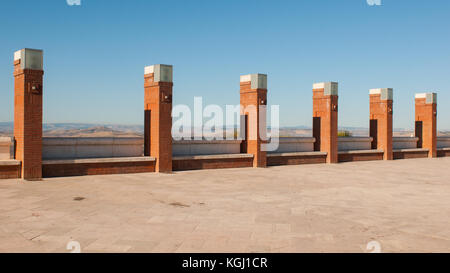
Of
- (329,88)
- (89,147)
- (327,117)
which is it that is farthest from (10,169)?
(329,88)

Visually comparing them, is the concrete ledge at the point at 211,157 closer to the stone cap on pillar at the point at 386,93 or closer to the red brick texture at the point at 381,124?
the red brick texture at the point at 381,124

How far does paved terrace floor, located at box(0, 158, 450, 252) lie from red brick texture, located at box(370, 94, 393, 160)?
1118cm

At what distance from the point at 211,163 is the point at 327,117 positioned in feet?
27.1

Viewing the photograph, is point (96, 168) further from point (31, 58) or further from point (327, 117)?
point (327, 117)

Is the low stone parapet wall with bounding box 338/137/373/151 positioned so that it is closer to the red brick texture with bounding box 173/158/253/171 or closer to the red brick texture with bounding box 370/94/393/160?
the red brick texture with bounding box 370/94/393/160

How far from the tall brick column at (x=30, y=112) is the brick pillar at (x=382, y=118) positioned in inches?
818

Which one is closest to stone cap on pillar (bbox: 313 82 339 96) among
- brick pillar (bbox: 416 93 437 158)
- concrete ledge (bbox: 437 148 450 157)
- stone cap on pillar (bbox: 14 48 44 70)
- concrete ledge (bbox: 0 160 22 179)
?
brick pillar (bbox: 416 93 437 158)

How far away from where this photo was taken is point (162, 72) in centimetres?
1599

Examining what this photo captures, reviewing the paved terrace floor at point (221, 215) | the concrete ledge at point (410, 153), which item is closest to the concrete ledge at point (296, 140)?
the paved terrace floor at point (221, 215)

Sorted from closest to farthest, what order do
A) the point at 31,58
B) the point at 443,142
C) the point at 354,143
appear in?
1. the point at 31,58
2. the point at 354,143
3. the point at 443,142

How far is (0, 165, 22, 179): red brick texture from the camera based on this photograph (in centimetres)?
1295

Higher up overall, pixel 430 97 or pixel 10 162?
pixel 430 97

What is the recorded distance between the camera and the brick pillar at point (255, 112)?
1877cm

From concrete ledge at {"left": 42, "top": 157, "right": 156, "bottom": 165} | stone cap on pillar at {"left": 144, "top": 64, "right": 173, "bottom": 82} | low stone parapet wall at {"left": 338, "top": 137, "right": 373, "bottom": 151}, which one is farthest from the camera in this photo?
low stone parapet wall at {"left": 338, "top": 137, "right": 373, "bottom": 151}
